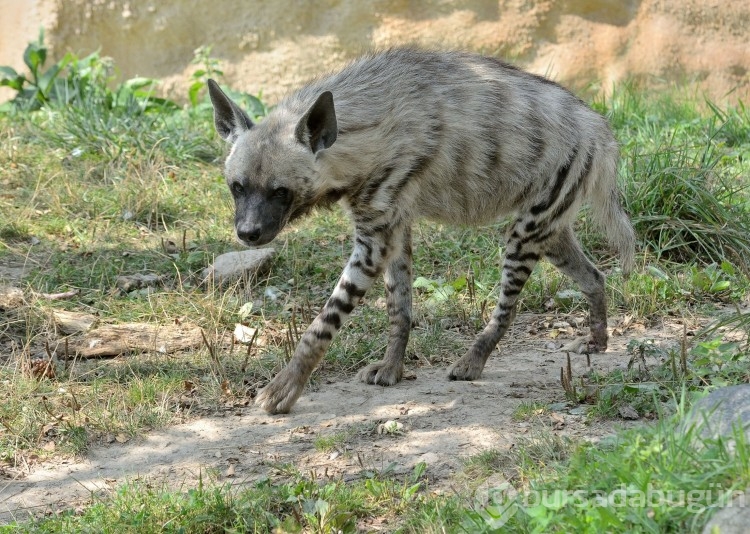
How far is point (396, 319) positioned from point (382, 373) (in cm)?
29

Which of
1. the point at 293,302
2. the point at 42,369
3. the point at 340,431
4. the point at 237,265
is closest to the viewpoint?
the point at 340,431

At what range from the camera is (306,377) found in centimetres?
409

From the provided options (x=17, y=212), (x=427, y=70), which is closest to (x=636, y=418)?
(x=427, y=70)

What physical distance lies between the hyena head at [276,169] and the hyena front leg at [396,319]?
22.5 inches

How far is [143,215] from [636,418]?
3.72 metres

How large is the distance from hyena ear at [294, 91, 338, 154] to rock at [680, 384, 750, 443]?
1885mm

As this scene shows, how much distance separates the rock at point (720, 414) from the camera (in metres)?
2.69

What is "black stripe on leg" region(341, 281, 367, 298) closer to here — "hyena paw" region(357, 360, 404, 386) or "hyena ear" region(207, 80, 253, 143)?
"hyena paw" region(357, 360, 404, 386)

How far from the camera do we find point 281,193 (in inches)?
158

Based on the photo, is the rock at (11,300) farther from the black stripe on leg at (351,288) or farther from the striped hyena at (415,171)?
the black stripe on leg at (351,288)

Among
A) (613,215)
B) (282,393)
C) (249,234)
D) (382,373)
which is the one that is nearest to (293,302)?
(382,373)

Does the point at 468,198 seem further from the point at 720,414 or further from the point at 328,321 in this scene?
the point at 720,414

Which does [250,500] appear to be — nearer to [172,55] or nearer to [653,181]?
[653,181]

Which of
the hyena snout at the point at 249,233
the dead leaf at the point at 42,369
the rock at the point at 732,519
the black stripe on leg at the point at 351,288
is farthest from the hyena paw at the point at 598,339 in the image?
the dead leaf at the point at 42,369
